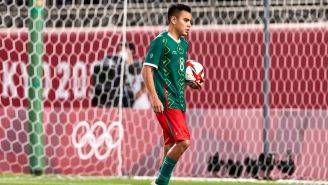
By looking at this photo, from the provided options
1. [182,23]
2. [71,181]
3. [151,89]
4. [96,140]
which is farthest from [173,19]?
[96,140]

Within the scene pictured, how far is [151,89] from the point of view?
743 centimetres

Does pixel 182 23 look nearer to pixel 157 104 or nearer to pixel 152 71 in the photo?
pixel 152 71

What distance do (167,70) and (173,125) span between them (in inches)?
17.5

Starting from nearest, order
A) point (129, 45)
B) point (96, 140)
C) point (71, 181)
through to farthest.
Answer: point (71, 181), point (96, 140), point (129, 45)

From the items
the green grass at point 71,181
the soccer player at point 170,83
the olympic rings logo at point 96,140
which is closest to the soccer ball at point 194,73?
the soccer player at point 170,83

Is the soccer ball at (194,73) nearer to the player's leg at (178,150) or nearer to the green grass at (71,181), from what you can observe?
the player's leg at (178,150)

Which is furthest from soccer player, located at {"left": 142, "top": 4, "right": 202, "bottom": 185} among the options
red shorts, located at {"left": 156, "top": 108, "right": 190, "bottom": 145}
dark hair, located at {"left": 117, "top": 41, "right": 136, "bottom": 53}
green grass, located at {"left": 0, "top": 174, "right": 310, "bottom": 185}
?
dark hair, located at {"left": 117, "top": 41, "right": 136, "bottom": 53}

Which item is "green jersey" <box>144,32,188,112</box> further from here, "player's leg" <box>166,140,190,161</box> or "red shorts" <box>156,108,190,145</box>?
"player's leg" <box>166,140,190,161</box>

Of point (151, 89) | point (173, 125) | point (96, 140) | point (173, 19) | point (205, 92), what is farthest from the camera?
point (205, 92)

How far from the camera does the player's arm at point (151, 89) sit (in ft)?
24.4

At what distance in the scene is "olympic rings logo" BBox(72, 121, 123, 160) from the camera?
1030cm

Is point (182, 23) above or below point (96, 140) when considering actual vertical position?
above

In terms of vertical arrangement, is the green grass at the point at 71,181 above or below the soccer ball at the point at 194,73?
below

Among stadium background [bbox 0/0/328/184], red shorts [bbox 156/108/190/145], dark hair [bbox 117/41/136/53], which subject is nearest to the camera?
red shorts [bbox 156/108/190/145]
